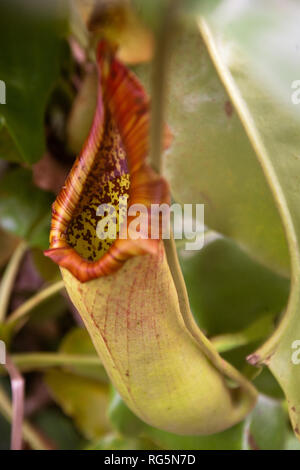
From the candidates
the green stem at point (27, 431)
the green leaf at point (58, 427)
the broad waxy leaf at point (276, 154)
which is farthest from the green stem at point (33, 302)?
the broad waxy leaf at point (276, 154)

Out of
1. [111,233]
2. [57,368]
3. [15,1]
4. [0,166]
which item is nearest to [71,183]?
[111,233]

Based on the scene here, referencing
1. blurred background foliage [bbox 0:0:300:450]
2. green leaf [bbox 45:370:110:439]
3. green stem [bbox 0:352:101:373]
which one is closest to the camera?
blurred background foliage [bbox 0:0:300:450]

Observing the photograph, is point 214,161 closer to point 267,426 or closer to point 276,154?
point 276,154

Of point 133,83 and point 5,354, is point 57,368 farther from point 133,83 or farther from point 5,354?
point 133,83

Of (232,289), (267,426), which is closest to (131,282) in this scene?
(232,289)

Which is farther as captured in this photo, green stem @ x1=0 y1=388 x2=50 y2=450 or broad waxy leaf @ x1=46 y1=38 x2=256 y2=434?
green stem @ x1=0 y1=388 x2=50 y2=450

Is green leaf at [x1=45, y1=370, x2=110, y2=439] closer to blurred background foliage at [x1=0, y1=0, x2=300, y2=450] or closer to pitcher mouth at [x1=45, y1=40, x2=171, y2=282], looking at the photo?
blurred background foliage at [x1=0, y1=0, x2=300, y2=450]

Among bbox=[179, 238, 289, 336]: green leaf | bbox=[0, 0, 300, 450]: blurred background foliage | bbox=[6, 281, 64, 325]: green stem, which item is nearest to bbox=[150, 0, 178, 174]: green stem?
bbox=[0, 0, 300, 450]: blurred background foliage
